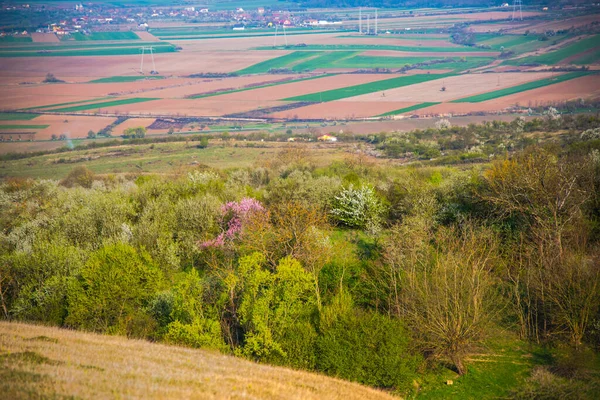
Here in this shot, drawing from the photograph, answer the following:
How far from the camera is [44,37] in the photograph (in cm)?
18425

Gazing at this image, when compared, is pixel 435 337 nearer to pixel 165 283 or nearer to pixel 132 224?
pixel 165 283

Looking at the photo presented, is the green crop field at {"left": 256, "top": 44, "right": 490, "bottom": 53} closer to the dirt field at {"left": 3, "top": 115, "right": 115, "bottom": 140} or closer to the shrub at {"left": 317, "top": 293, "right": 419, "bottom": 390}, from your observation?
the dirt field at {"left": 3, "top": 115, "right": 115, "bottom": 140}

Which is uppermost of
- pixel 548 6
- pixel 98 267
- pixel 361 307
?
pixel 548 6

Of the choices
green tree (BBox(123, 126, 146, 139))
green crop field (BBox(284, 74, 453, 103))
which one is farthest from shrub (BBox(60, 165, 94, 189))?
green crop field (BBox(284, 74, 453, 103))

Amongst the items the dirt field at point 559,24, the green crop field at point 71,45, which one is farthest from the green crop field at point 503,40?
the green crop field at point 71,45

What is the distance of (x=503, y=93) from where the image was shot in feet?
330

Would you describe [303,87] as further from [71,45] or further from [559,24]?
[71,45]

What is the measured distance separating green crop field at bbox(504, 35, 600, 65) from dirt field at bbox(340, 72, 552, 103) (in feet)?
41.0

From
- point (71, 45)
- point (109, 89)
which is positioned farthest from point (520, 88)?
point (71, 45)

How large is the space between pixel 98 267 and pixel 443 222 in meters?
19.5

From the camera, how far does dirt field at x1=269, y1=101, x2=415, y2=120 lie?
96775 millimetres

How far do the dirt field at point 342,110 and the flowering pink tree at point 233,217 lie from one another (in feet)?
205

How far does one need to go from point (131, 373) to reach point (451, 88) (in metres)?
101

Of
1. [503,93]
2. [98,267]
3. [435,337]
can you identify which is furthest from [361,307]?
[503,93]
